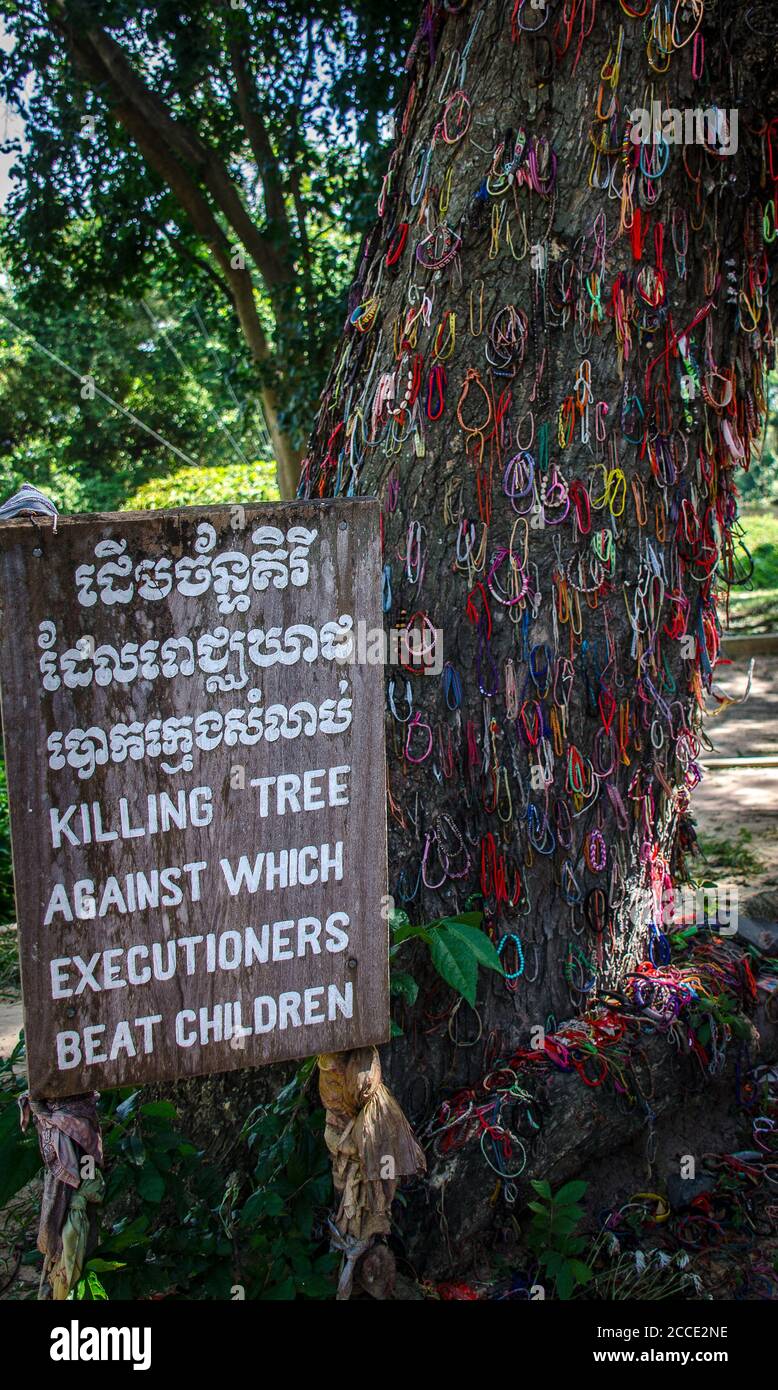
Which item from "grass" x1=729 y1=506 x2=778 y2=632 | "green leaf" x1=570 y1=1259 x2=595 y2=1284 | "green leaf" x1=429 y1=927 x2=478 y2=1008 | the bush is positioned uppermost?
the bush

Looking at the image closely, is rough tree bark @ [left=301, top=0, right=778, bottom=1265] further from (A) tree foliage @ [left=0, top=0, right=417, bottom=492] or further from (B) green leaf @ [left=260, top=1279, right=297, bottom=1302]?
(A) tree foliage @ [left=0, top=0, right=417, bottom=492]

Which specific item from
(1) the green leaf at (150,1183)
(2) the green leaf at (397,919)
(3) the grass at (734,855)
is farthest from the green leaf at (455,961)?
(3) the grass at (734,855)

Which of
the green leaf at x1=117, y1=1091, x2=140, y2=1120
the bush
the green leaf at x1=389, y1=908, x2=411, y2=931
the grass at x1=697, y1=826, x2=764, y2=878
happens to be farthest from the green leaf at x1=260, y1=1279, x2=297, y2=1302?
the bush

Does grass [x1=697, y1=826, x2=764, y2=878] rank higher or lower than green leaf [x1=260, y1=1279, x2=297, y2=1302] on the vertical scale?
higher

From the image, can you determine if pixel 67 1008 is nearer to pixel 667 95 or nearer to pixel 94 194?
pixel 667 95

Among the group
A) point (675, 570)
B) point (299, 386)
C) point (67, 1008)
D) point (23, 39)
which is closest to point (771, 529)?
point (299, 386)

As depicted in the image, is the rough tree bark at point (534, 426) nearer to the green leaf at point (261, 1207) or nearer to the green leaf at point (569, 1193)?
the green leaf at point (569, 1193)

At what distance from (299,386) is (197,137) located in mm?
2409

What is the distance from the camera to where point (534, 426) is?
314 centimetres

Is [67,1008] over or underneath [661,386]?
underneath

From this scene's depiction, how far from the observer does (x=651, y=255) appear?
10.5ft

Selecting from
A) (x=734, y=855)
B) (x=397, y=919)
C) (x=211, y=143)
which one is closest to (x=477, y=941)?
(x=397, y=919)

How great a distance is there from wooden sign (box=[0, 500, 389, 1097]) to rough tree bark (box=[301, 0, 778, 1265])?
687 millimetres

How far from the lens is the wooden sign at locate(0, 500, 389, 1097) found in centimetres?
224
